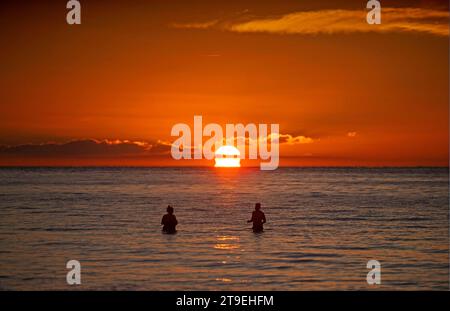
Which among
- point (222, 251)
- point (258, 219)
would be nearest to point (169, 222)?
point (258, 219)

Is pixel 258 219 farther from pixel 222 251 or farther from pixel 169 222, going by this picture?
pixel 222 251

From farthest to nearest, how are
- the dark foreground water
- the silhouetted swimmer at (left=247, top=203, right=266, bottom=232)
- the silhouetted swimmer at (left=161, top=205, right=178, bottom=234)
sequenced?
the silhouetted swimmer at (left=161, top=205, right=178, bottom=234)
the silhouetted swimmer at (left=247, top=203, right=266, bottom=232)
the dark foreground water

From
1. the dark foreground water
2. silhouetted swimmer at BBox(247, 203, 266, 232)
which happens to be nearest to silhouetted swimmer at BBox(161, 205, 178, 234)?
the dark foreground water

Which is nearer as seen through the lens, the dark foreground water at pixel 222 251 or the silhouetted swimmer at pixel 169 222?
the dark foreground water at pixel 222 251

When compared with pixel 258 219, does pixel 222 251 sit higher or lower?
lower

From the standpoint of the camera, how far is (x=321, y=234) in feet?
122

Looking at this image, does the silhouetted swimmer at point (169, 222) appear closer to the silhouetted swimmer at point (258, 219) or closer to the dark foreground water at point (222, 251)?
the dark foreground water at point (222, 251)

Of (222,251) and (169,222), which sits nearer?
(222,251)

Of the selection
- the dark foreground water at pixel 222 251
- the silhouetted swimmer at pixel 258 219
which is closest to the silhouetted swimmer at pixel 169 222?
the dark foreground water at pixel 222 251

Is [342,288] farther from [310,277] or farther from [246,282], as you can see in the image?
[246,282]

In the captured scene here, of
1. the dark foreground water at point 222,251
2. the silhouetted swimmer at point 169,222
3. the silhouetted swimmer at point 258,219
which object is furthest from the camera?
the silhouetted swimmer at point 169,222

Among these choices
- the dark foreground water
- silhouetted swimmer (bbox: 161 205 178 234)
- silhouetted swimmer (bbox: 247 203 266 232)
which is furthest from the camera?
silhouetted swimmer (bbox: 161 205 178 234)

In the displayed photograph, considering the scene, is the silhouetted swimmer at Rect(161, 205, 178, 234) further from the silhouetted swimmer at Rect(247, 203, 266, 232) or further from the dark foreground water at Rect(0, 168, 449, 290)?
the silhouetted swimmer at Rect(247, 203, 266, 232)

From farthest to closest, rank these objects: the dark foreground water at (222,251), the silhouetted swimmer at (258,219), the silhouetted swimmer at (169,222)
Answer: the silhouetted swimmer at (169,222), the silhouetted swimmer at (258,219), the dark foreground water at (222,251)
